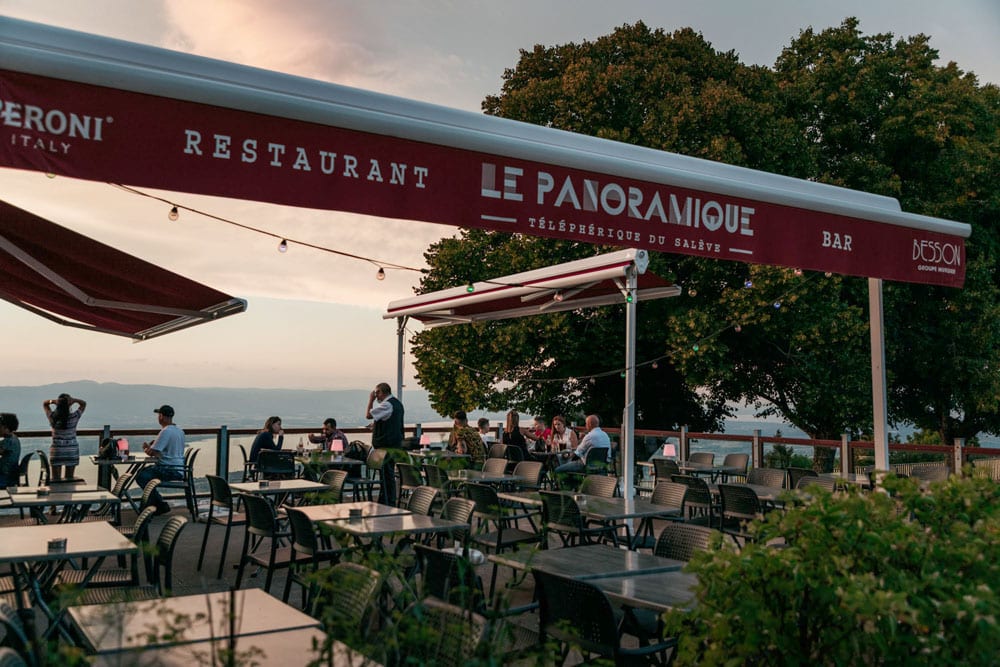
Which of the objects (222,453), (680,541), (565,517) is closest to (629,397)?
(565,517)

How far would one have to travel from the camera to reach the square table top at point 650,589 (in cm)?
346

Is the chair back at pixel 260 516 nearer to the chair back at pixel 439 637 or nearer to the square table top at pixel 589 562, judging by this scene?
the square table top at pixel 589 562

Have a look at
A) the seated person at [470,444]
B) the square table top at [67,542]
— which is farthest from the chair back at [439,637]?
the seated person at [470,444]

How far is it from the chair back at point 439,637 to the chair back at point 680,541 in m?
2.02

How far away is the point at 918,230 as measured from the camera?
5.61 m

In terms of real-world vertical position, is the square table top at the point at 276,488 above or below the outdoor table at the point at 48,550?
above

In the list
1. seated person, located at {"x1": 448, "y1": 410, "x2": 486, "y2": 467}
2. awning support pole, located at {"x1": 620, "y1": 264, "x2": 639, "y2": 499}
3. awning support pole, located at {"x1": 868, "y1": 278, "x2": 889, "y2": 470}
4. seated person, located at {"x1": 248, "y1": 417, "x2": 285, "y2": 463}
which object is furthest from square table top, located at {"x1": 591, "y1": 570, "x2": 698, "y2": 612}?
seated person, located at {"x1": 248, "y1": 417, "x2": 285, "y2": 463}

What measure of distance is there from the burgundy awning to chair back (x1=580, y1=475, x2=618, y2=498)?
3.43 m

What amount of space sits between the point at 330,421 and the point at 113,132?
9.64 m

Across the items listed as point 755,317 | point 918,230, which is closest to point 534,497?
point 918,230

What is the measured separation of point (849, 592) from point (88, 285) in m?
6.13

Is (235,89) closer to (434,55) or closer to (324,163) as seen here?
(324,163)

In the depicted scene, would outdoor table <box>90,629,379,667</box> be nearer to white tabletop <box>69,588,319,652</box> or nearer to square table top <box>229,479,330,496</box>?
white tabletop <box>69,588,319,652</box>

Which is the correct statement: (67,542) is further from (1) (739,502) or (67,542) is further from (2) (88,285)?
(1) (739,502)
